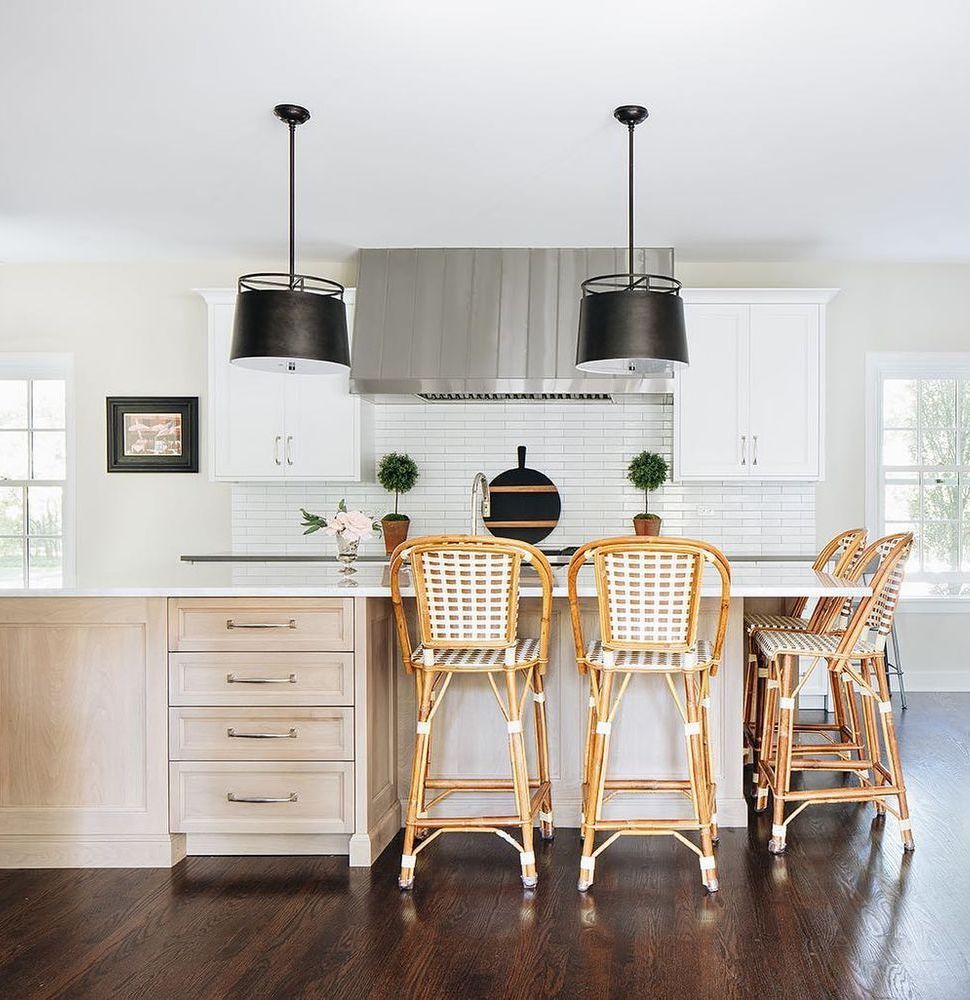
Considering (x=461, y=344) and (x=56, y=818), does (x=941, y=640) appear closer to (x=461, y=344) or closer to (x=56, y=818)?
(x=461, y=344)

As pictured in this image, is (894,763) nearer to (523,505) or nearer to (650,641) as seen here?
(650,641)

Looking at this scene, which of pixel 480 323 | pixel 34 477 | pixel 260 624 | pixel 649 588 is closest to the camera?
pixel 649 588

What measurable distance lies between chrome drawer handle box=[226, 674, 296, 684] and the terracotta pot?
7.95 ft

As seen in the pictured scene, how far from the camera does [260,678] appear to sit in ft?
10.6

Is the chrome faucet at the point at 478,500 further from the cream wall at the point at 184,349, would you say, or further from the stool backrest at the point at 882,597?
the cream wall at the point at 184,349

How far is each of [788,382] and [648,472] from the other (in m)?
0.92

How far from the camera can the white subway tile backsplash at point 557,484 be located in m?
5.79

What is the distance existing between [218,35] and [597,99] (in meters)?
1.28

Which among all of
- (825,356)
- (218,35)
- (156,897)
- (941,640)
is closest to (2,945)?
(156,897)

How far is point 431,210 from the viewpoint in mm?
4770

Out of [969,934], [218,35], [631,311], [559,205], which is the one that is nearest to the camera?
[969,934]

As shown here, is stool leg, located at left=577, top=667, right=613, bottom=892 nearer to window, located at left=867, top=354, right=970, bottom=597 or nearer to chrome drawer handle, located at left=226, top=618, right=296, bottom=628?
chrome drawer handle, located at left=226, top=618, right=296, bottom=628

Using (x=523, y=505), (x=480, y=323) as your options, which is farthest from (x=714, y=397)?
(x=480, y=323)

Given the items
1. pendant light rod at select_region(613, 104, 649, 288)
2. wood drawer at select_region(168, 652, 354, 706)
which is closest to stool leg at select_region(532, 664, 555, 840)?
wood drawer at select_region(168, 652, 354, 706)
